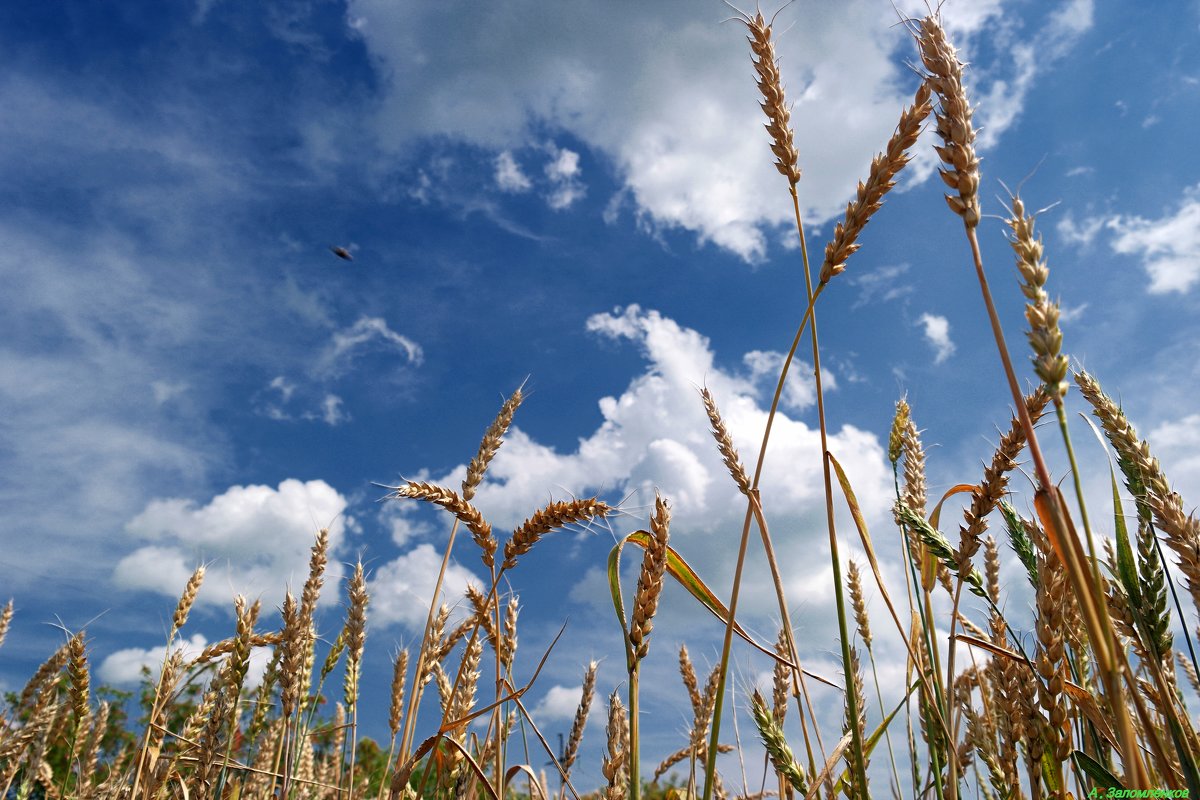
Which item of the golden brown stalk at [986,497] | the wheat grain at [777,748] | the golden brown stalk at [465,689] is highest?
the golden brown stalk at [986,497]

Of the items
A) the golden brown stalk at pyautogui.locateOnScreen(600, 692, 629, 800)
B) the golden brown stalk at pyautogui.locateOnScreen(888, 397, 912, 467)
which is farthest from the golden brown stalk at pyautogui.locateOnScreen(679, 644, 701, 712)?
the golden brown stalk at pyautogui.locateOnScreen(888, 397, 912, 467)

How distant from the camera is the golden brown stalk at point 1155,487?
6.08ft

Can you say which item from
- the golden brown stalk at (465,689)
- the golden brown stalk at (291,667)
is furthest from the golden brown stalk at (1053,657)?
the golden brown stalk at (291,667)

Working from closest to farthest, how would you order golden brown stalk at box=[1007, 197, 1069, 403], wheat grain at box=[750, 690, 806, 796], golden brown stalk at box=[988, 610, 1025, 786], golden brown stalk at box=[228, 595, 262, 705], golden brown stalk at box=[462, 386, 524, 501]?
golden brown stalk at box=[1007, 197, 1069, 403]
golden brown stalk at box=[988, 610, 1025, 786]
wheat grain at box=[750, 690, 806, 796]
golden brown stalk at box=[228, 595, 262, 705]
golden brown stalk at box=[462, 386, 524, 501]

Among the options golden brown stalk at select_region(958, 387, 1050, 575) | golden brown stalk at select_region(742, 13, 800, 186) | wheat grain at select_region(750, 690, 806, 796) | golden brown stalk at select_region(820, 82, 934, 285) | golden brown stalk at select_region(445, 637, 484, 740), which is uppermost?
golden brown stalk at select_region(742, 13, 800, 186)

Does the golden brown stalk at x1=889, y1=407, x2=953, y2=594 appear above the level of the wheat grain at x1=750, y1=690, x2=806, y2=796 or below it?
above

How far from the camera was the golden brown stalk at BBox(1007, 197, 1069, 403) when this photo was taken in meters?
1.31

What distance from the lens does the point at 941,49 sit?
164cm

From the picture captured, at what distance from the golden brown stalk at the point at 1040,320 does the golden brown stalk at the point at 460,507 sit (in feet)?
8.82

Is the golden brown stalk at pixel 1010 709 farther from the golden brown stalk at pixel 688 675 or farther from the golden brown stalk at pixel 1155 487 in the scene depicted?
the golden brown stalk at pixel 688 675

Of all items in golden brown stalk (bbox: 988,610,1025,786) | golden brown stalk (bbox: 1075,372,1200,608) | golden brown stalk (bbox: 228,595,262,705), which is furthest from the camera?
golden brown stalk (bbox: 228,595,262,705)

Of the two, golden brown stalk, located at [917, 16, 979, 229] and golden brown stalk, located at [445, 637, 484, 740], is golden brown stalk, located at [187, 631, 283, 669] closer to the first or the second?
golden brown stalk, located at [445, 637, 484, 740]

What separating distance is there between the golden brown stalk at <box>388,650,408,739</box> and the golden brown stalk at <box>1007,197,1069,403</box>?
472cm

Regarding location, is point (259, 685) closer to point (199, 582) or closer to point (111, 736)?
point (199, 582)
